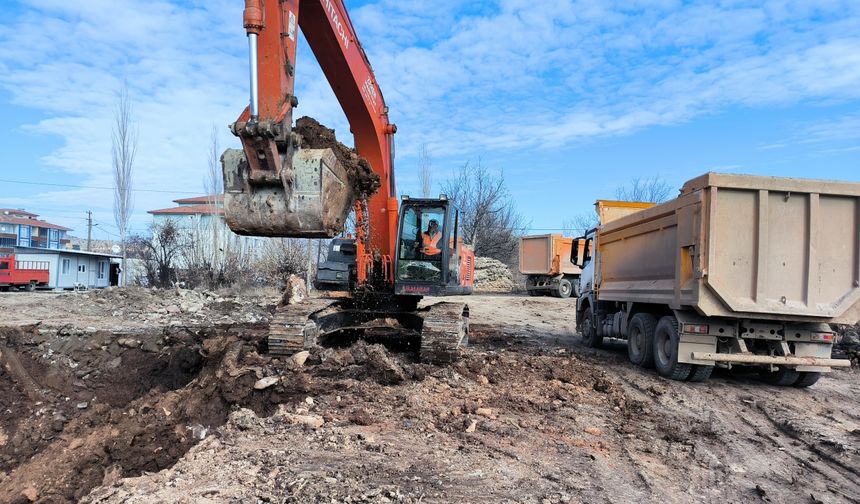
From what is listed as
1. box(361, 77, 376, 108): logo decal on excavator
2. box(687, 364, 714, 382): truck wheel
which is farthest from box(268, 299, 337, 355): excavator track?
box(687, 364, 714, 382): truck wheel

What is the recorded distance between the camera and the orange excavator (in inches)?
196

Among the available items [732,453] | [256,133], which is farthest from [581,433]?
[256,133]

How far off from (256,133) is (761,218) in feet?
20.0

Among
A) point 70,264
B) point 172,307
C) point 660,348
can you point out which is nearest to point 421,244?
point 660,348

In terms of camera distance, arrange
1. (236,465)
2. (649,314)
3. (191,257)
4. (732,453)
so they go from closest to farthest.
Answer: (236,465), (732,453), (649,314), (191,257)

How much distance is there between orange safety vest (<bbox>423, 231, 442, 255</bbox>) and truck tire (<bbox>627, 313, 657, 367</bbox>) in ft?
11.6

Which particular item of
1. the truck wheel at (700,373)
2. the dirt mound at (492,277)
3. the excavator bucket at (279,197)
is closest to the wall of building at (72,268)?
the dirt mound at (492,277)

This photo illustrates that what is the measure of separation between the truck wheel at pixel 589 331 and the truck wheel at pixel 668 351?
10.4 feet

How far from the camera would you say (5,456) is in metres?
5.10

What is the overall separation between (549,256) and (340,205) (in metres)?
21.9

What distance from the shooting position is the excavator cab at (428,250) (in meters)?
7.94

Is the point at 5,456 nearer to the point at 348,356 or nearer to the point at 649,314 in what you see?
the point at 348,356

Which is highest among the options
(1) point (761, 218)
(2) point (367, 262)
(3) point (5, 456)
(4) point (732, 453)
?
(1) point (761, 218)

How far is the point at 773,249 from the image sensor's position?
7164 millimetres
